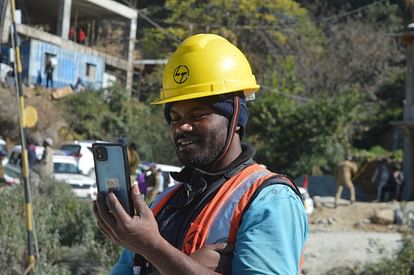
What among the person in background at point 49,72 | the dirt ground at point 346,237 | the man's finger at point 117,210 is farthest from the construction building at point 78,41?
the man's finger at point 117,210

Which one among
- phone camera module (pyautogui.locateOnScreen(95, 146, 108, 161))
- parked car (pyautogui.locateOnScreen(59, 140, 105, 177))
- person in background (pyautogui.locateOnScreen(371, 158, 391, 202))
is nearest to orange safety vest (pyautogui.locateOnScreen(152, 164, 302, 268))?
phone camera module (pyautogui.locateOnScreen(95, 146, 108, 161))

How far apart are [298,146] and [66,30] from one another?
12.4 metres

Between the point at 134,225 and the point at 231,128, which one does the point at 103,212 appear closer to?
the point at 134,225

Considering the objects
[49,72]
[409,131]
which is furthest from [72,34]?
[409,131]

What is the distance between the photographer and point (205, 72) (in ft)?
8.17

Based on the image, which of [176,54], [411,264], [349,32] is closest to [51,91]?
[349,32]

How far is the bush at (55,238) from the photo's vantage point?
8102mm

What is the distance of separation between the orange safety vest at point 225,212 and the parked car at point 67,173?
13711 mm

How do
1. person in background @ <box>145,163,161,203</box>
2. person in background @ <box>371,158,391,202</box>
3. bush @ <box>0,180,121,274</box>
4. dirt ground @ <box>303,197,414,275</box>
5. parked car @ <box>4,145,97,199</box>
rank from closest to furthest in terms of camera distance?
bush @ <box>0,180,121,274</box>
dirt ground @ <box>303,197,414,275</box>
person in background @ <box>145,163,161,203</box>
parked car @ <box>4,145,97,199</box>
person in background @ <box>371,158,391,202</box>

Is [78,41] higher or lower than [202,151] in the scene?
higher

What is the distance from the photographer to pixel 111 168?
223cm

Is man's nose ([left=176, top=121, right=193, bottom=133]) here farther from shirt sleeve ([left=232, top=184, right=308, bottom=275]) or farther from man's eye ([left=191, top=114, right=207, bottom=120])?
shirt sleeve ([left=232, top=184, right=308, bottom=275])

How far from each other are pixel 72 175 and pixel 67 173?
0.51 metres

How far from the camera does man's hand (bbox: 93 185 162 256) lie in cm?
212
